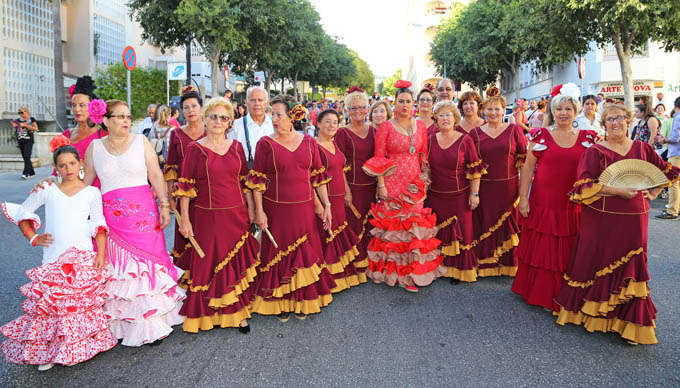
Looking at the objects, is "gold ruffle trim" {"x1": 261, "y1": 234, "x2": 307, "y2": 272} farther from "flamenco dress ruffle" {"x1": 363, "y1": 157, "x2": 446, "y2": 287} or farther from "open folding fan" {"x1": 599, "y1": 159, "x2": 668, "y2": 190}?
"open folding fan" {"x1": 599, "y1": 159, "x2": 668, "y2": 190}

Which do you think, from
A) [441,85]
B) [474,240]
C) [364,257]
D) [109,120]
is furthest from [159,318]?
[441,85]

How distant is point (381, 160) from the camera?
210 inches

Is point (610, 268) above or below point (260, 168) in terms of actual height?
below

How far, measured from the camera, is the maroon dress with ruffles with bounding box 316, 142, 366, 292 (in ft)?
16.9

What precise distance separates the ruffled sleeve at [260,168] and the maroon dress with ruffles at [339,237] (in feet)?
2.40

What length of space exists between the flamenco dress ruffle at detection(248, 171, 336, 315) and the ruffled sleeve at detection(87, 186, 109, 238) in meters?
1.46

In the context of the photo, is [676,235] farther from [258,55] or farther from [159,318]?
[258,55]

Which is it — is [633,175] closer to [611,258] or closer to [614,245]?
[614,245]

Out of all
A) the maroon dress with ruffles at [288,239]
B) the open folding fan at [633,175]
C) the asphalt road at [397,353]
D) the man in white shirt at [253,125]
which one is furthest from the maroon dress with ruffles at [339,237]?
the open folding fan at [633,175]

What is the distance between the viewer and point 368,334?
4250 mm

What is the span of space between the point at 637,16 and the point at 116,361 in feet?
52.6

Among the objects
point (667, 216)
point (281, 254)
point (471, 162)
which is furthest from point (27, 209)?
point (667, 216)

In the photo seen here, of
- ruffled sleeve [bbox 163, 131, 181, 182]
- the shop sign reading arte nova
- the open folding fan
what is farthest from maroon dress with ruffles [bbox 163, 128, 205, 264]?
the shop sign reading arte nova

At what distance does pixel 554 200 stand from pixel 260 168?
9.51 ft
